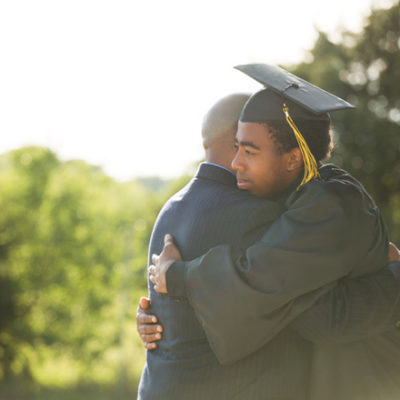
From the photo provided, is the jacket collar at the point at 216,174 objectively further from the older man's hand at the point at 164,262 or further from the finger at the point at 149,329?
the finger at the point at 149,329

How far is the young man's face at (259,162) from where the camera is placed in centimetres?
245

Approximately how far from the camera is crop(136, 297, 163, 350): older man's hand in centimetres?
255

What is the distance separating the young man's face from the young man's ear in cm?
1

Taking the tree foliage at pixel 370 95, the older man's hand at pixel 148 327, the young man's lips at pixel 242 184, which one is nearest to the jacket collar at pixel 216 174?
the young man's lips at pixel 242 184

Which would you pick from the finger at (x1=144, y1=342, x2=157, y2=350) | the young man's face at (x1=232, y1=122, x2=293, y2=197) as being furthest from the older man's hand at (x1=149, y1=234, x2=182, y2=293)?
the young man's face at (x1=232, y1=122, x2=293, y2=197)

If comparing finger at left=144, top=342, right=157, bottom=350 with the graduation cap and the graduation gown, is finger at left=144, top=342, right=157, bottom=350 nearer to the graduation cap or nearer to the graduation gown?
the graduation gown

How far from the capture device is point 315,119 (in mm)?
2457

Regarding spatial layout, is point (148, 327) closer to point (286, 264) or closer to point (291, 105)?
point (286, 264)

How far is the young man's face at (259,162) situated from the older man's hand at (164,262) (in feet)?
1.19

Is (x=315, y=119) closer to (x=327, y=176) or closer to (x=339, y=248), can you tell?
(x=327, y=176)

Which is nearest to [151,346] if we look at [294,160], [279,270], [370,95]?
[279,270]

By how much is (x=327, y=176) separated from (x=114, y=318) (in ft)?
76.1

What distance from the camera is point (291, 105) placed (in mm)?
2443

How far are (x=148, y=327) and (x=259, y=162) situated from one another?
823 millimetres
